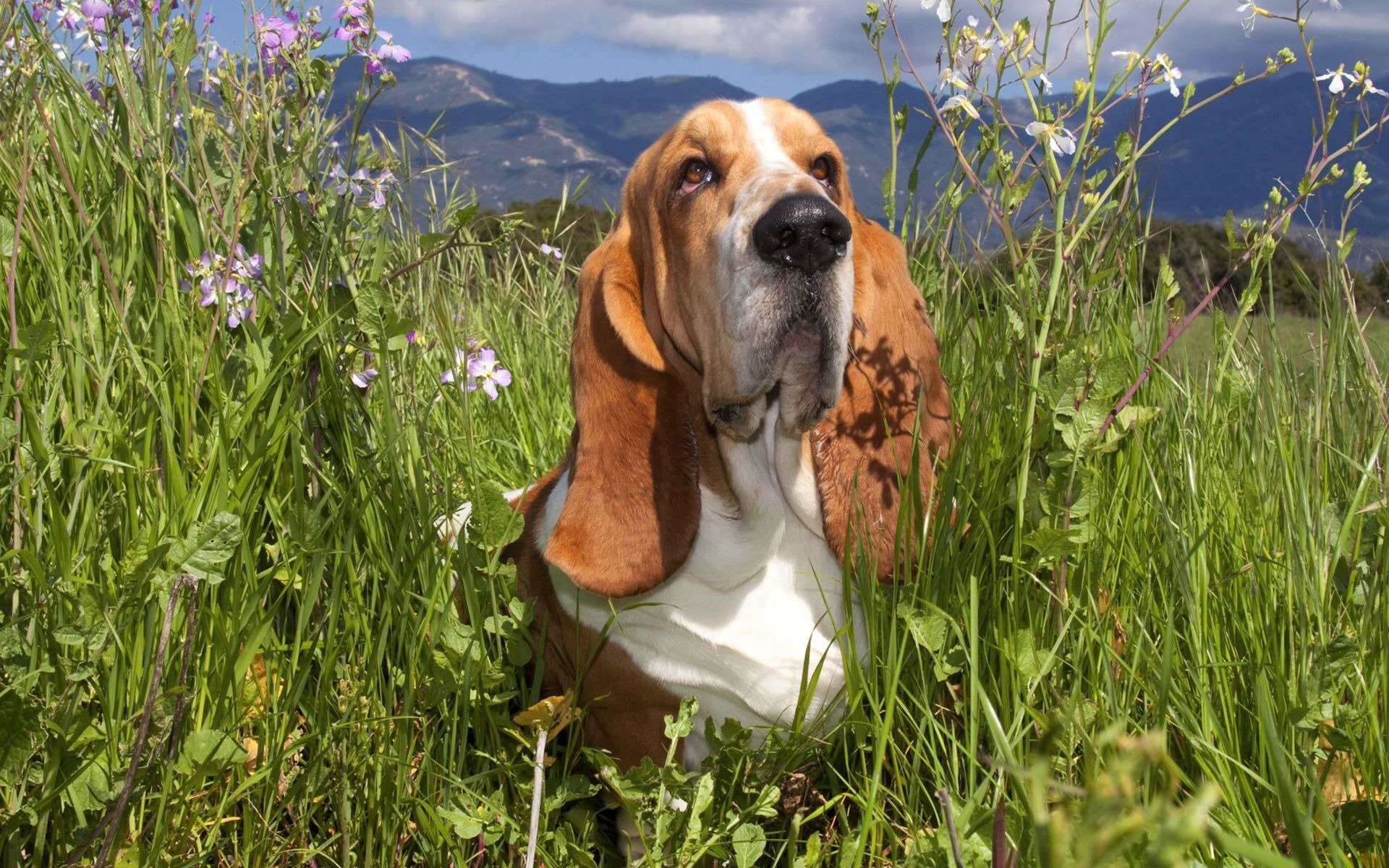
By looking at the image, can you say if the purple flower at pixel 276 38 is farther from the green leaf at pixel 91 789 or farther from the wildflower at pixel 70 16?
the green leaf at pixel 91 789

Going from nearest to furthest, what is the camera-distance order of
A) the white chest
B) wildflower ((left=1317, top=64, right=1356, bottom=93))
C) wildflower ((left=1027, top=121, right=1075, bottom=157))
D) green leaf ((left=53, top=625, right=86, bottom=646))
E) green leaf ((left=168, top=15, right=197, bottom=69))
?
green leaf ((left=53, top=625, right=86, bottom=646)) < wildflower ((left=1027, top=121, right=1075, bottom=157)) < wildflower ((left=1317, top=64, right=1356, bottom=93)) < green leaf ((left=168, top=15, right=197, bottom=69)) < the white chest

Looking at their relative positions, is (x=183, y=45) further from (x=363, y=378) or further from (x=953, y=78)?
(x=953, y=78)

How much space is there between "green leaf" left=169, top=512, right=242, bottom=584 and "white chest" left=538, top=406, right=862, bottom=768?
0.86 metres

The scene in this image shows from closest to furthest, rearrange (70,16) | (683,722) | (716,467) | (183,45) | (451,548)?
(683,722) < (451,548) < (183,45) < (716,467) < (70,16)

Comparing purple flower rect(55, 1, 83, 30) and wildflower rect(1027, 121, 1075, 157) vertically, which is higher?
purple flower rect(55, 1, 83, 30)

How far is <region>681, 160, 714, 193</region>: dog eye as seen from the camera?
2.40 metres

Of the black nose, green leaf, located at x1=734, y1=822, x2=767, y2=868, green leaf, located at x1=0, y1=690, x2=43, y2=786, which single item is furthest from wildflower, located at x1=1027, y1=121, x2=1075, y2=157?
green leaf, located at x1=0, y1=690, x2=43, y2=786

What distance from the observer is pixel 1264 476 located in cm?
208

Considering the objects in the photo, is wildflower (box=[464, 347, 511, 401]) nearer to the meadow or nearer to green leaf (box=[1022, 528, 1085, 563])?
the meadow

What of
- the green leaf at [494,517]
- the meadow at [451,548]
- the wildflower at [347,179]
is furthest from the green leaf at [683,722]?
the wildflower at [347,179]

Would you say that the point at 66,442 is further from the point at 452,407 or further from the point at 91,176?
the point at 452,407

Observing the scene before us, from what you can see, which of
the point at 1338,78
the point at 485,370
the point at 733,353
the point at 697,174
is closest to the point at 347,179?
the point at 485,370

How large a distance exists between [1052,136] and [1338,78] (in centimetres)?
61

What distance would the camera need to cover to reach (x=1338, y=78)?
1877 mm
